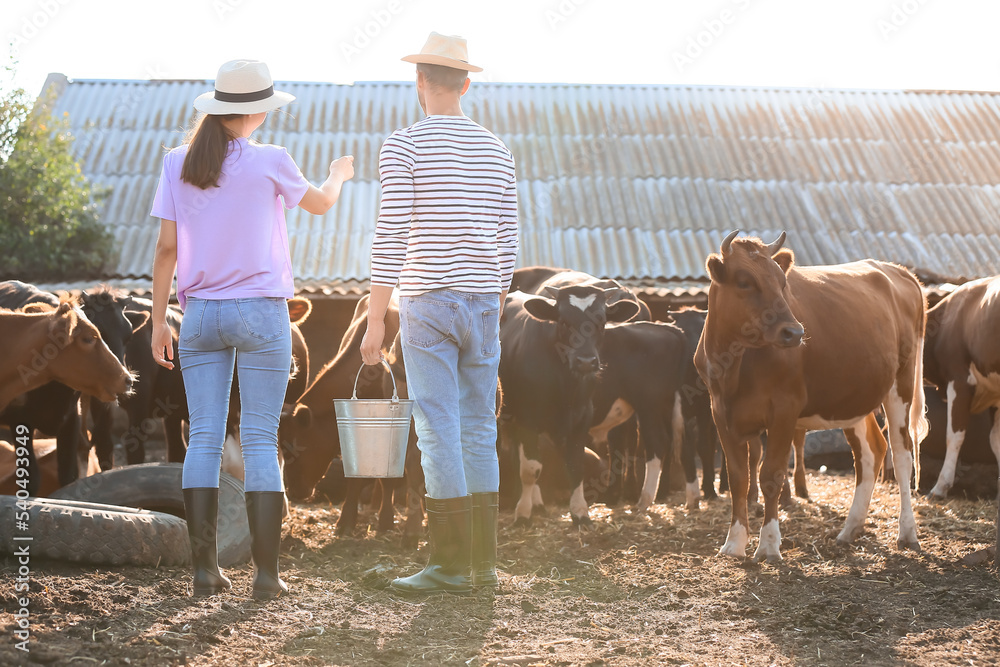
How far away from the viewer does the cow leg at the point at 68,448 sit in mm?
5844

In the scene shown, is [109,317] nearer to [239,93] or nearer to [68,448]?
[68,448]

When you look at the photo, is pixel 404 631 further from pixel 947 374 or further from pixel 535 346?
pixel 947 374

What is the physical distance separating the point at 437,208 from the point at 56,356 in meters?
2.55

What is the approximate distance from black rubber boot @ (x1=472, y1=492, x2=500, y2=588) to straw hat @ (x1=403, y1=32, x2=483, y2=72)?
1775 millimetres

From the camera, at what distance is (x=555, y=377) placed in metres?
7.07

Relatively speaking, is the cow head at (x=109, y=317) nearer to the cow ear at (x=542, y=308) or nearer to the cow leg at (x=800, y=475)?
the cow ear at (x=542, y=308)

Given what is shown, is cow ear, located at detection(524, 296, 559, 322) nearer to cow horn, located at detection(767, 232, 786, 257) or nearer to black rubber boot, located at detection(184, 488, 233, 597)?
cow horn, located at detection(767, 232, 786, 257)

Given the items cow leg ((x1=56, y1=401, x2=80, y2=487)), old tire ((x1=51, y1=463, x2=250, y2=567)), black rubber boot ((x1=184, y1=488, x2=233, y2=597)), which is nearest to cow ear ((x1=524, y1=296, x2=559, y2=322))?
old tire ((x1=51, y1=463, x2=250, y2=567))

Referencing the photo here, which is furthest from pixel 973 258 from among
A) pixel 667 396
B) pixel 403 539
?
pixel 403 539

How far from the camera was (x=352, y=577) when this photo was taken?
182 inches

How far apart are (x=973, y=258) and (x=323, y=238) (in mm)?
9373

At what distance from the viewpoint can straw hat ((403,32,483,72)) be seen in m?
3.85

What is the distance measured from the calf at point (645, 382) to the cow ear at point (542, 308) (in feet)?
3.24

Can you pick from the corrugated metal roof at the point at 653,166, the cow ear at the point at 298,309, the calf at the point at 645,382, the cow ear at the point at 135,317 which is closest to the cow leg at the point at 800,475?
the calf at the point at 645,382
